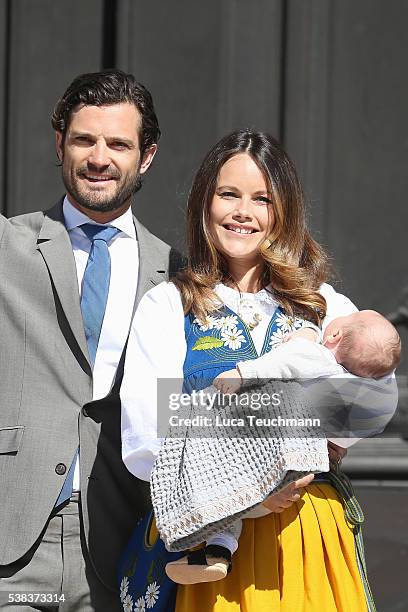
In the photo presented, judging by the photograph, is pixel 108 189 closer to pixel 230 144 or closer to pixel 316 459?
pixel 230 144

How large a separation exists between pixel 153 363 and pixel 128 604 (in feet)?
1.71

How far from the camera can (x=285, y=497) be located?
254 cm

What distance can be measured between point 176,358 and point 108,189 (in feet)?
1.71

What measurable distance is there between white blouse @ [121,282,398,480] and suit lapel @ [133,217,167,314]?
0.16 metres

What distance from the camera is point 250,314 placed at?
275cm

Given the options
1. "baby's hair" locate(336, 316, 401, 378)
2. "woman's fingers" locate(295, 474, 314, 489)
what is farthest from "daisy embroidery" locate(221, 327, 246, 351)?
"woman's fingers" locate(295, 474, 314, 489)

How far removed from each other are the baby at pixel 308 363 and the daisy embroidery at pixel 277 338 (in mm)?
45

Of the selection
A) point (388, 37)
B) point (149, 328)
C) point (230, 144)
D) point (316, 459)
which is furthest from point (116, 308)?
point (388, 37)

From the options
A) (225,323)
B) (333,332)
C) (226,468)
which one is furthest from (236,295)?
(226,468)

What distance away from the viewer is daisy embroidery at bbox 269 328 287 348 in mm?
2699

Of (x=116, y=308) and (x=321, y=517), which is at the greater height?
(x=116, y=308)

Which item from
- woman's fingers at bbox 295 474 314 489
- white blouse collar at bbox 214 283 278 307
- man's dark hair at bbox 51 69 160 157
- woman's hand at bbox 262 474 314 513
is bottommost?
woman's hand at bbox 262 474 314 513

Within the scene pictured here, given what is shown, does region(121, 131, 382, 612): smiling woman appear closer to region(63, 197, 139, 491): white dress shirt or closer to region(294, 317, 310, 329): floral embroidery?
region(294, 317, 310, 329): floral embroidery

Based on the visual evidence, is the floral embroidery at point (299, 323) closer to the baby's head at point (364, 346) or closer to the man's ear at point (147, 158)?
the baby's head at point (364, 346)
